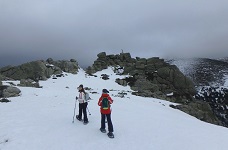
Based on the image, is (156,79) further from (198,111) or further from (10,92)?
(10,92)

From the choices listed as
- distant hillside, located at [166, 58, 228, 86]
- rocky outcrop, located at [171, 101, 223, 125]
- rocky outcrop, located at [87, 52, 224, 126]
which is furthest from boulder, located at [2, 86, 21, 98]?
distant hillside, located at [166, 58, 228, 86]

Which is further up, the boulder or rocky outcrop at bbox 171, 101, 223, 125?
the boulder

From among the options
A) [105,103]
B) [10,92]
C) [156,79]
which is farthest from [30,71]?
[105,103]

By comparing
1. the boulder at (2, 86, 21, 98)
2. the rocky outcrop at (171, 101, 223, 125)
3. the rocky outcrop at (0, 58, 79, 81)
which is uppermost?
the rocky outcrop at (0, 58, 79, 81)

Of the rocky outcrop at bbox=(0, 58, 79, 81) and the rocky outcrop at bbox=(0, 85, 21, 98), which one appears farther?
the rocky outcrop at bbox=(0, 58, 79, 81)

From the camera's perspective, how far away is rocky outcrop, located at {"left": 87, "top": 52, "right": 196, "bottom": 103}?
214 feet

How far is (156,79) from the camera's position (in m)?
73.2

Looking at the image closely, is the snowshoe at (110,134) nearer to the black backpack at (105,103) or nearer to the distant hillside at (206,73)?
the black backpack at (105,103)

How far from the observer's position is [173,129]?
1978 cm

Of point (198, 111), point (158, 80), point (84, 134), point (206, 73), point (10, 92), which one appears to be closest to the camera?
point (84, 134)

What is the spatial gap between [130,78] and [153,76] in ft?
25.0

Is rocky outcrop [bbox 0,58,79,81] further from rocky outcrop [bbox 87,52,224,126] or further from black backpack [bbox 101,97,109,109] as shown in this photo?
black backpack [bbox 101,97,109,109]

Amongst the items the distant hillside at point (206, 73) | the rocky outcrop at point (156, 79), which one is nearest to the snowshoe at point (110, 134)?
the rocky outcrop at point (156, 79)

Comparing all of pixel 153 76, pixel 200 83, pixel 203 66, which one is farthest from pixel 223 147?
pixel 203 66
